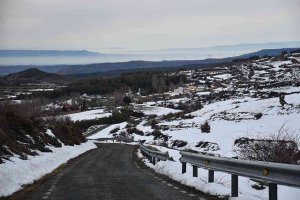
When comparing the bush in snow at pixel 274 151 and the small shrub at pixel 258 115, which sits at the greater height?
the bush in snow at pixel 274 151

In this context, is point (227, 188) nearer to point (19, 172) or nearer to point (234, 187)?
point (234, 187)

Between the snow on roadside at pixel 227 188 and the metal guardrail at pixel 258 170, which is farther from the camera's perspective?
the snow on roadside at pixel 227 188

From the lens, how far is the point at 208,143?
139 feet

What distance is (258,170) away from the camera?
381 inches

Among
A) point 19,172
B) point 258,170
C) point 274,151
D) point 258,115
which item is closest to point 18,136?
point 19,172

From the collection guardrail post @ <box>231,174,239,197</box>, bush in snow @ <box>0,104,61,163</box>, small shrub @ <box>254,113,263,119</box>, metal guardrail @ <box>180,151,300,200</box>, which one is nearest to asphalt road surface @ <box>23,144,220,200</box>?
guardrail post @ <box>231,174,239,197</box>

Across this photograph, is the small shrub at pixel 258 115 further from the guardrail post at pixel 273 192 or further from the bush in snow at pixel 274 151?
the guardrail post at pixel 273 192

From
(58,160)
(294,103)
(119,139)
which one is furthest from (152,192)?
(119,139)

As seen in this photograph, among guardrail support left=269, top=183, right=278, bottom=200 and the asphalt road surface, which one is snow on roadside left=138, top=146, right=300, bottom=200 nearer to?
the asphalt road surface

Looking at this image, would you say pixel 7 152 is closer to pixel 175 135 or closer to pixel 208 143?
pixel 208 143

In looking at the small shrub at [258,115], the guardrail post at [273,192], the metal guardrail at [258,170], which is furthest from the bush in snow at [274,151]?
the small shrub at [258,115]

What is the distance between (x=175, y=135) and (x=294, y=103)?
13631 millimetres

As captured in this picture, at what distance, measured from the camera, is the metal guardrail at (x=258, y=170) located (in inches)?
322

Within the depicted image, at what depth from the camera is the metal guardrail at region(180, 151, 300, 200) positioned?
26.9ft
